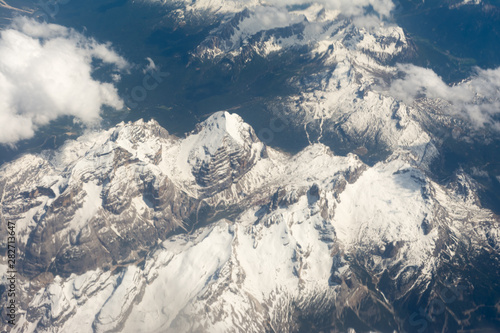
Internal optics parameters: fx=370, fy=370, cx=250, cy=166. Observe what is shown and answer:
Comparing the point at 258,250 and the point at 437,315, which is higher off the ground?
the point at 258,250

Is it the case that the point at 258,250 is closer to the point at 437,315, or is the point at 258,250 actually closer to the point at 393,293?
the point at 393,293

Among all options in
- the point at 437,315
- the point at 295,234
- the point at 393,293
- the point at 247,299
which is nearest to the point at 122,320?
the point at 247,299

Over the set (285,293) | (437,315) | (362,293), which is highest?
(285,293)

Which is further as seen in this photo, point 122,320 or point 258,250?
point 258,250

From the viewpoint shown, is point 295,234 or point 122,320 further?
point 295,234

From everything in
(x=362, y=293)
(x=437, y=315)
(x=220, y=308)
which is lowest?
(x=437, y=315)

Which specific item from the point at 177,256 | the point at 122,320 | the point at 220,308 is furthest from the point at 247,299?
the point at 122,320

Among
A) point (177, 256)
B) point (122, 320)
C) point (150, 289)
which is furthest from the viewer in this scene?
point (177, 256)

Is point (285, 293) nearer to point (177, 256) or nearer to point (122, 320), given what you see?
point (177, 256)

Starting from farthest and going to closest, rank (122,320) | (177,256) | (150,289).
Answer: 1. (177,256)
2. (150,289)
3. (122,320)
